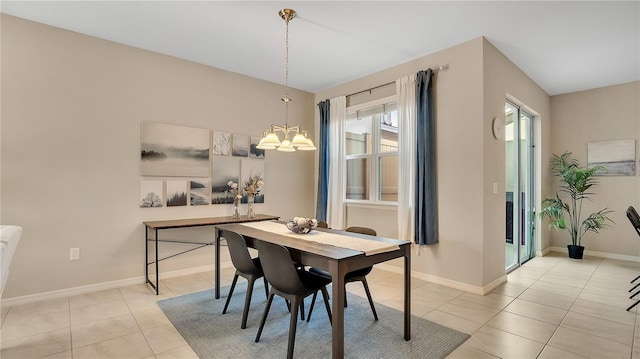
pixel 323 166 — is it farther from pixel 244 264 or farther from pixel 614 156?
pixel 614 156

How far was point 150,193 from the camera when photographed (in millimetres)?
3684

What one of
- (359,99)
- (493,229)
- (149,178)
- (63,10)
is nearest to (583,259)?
(493,229)

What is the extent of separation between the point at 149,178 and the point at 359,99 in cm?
301

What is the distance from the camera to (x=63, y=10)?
286 centimetres

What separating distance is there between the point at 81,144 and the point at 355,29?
3.09m

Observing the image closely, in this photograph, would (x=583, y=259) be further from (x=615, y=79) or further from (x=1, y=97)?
(x=1, y=97)

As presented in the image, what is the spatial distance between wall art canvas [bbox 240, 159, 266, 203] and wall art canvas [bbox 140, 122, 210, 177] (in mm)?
543

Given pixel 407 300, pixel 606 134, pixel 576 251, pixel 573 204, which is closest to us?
pixel 407 300

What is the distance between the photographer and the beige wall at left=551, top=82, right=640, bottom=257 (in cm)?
479

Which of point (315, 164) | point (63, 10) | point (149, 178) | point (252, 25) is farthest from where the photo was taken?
point (315, 164)

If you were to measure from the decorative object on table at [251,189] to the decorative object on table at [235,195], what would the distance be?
0.41 feet

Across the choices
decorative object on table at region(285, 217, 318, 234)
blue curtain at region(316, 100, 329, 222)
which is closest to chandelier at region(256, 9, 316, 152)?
decorative object on table at region(285, 217, 318, 234)

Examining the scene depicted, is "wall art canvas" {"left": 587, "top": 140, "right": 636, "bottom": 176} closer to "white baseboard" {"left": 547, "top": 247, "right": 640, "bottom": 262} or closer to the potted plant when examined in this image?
the potted plant

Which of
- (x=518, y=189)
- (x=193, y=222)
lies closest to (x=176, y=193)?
(x=193, y=222)
